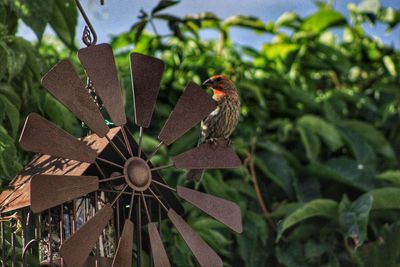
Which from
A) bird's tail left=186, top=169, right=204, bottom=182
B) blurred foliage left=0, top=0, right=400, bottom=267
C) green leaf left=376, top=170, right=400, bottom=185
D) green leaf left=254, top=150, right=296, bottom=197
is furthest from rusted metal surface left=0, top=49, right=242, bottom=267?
green leaf left=376, top=170, right=400, bottom=185

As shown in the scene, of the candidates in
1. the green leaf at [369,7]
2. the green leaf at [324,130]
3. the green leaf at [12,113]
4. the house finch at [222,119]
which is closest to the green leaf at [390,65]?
the green leaf at [369,7]

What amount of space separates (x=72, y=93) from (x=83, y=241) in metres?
0.51

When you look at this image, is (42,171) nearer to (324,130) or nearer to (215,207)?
(215,207)

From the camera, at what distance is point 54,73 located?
341 centimetres

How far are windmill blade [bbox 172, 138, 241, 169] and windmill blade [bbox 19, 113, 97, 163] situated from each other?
42 centimetres

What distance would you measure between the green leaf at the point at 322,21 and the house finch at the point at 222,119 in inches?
99.6

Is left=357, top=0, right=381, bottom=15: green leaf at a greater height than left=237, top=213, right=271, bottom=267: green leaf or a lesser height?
greater

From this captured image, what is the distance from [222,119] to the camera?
4.40 meters

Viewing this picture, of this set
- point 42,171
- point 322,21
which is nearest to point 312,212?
point 322,21

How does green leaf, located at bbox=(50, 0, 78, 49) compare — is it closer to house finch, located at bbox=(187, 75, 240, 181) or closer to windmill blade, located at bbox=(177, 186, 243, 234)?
house finch, located at bbox=(187, 75, 240, 181)

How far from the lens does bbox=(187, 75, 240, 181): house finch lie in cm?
438

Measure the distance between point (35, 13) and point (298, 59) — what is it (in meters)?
2.41

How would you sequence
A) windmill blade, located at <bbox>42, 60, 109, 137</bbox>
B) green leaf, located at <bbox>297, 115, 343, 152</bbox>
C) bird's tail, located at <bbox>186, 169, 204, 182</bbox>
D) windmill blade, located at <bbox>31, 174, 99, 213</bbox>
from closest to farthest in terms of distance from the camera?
windmill blade, located at <bbox>31, 174, 99, 213</bbox>, windmill blade, located at <bbox>42, 60, 109, 137</bbox>, bird's tail, located at <bbox>186, 169, 204, 182</bbox>, green leaf, located at <bbox>297, 115, 343, 152</bbox>

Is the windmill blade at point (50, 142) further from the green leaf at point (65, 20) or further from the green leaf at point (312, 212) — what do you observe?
the green leaf at point (312, 212)
